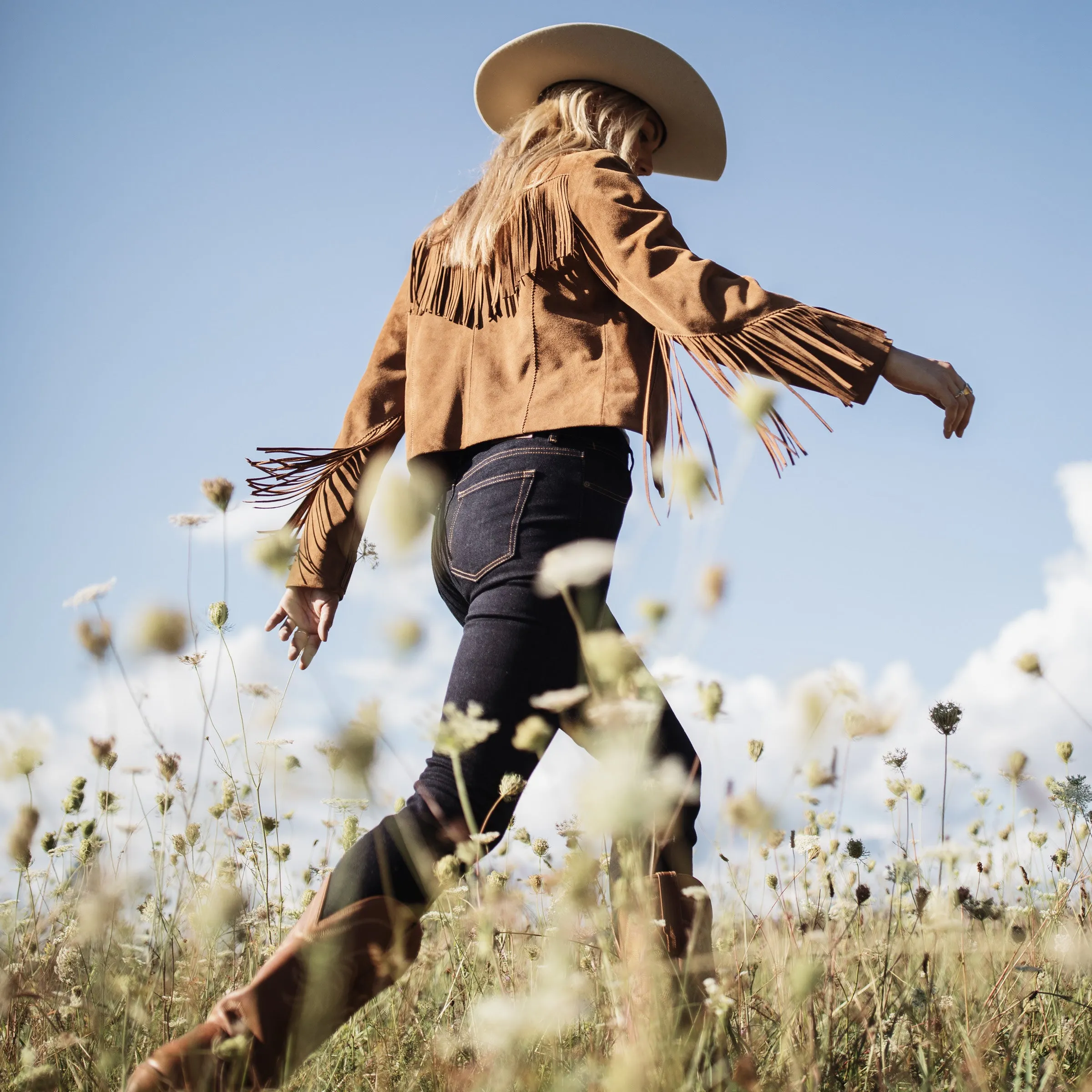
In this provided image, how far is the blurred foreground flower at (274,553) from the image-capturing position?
175 centimetres

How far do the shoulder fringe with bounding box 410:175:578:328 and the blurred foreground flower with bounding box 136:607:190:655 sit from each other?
78 centimetres

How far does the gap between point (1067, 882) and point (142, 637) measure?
75.4 inches

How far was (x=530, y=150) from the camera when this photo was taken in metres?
2.04

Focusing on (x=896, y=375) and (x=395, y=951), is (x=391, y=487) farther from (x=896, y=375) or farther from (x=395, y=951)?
(x=896, y=375)

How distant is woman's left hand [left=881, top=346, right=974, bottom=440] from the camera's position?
5.27 ft

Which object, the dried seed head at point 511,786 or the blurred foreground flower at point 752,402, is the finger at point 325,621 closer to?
the dried seed head at point 511,786

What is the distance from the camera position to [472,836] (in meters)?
1.20

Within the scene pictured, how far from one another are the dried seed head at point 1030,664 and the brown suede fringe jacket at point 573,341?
63 cm

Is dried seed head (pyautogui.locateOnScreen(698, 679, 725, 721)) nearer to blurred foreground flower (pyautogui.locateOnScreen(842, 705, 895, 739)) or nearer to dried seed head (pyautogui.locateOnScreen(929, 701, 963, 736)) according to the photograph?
blurred foreground flower (pyautogui.locateOnScreen(842, 705, 895, 739))

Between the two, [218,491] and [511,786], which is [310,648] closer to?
[218,491]

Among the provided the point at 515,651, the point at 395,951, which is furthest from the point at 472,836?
the point at 515,651

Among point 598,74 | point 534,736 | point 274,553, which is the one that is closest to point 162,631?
point 274,553

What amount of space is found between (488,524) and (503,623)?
19 centimetres

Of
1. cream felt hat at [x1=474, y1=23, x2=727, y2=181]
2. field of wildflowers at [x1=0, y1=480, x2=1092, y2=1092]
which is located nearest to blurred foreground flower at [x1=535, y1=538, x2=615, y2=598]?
field of wildflowers at [x1=0, y1=480, x2=1092, y2=1092]
